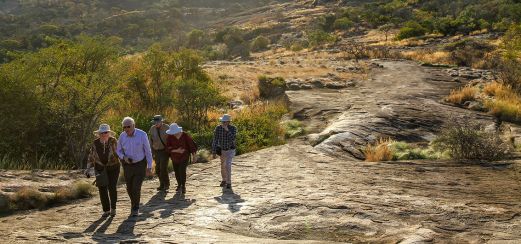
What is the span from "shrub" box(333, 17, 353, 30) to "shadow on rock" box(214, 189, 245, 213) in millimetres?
62874

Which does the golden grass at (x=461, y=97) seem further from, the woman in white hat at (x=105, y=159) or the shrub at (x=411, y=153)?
the woman in white hat at (x=105, y=159)

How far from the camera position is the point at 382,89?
79.7ft

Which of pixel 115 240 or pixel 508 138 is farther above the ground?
pixel 115 240

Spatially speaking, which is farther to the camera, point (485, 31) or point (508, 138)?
point (485, 31)

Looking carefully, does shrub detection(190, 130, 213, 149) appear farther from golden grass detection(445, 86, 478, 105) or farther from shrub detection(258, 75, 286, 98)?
golden grass detection(445, 86, 478, 105)

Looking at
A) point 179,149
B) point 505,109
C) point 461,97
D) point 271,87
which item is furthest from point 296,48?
point 179,149

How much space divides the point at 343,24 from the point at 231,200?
209 ft

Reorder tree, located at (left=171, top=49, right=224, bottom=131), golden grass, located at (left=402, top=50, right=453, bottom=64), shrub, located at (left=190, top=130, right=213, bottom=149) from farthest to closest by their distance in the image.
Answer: golden grass, located at (left=402, top=50, right=453, bottom=64)
tree, located at (left=171, top=49, right=224, bottom=131)
shrub, located at (left=190, top=130, right=213, bottom=149)

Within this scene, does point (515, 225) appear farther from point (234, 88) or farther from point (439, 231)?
point (234, 88)

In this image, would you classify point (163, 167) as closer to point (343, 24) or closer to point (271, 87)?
point (271, 87)

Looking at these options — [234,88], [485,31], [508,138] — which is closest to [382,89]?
[234,88]

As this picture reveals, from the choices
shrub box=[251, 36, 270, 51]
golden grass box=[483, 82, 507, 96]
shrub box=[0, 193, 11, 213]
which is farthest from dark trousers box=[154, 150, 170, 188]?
shrub box=[251, 36, 270, 51]

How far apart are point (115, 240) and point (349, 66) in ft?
92.1

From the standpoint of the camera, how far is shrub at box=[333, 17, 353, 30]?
70.1m
